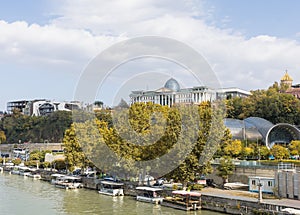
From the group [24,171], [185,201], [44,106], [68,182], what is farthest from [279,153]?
[44,106]

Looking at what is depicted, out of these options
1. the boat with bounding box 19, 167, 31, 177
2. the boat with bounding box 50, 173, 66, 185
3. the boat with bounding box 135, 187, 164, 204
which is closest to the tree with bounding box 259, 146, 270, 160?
the boat with bounding box 135, 187, 164, 204

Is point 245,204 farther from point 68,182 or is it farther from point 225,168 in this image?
point 68,182

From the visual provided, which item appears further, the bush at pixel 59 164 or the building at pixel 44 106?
the building at pixel 44 106

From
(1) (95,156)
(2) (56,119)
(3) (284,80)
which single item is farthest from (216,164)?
(3) (284,80)

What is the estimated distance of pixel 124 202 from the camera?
3062 cm

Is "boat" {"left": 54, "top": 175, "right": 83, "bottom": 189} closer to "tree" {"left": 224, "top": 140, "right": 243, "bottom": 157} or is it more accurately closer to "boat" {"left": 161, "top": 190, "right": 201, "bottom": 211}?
"boat" {"left": 161, "top": 190, "right": 201, "bottom": 211}

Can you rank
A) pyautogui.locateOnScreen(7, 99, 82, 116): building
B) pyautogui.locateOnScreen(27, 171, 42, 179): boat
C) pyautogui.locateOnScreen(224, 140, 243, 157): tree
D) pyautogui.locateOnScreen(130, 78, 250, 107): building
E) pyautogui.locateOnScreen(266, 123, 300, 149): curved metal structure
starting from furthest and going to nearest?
1. pyautogui.locateOnScreen(7, 99, 82, 116): building
2. pyautogui.locateOnScreen(130, 78, 250, 107): building
3. pyautogui.locateOnScreen(266, 123, 300, 149): curved metal structure
4. pyautogui.locateOnScreen(27, 171, 42, 179): boat
5. pyautogui.locateOnScreen(224, 140, 243, 157): tree

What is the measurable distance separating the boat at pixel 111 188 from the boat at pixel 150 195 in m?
2.51

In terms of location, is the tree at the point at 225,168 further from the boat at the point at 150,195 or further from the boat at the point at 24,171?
the boat at the point at 24,171

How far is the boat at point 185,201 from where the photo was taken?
26.5 m

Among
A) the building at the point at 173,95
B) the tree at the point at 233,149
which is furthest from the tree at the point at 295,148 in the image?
the building at the point at 173,95

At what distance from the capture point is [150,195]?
3072 cm

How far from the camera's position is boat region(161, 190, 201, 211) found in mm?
26547

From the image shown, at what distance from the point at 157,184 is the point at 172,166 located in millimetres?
4371
